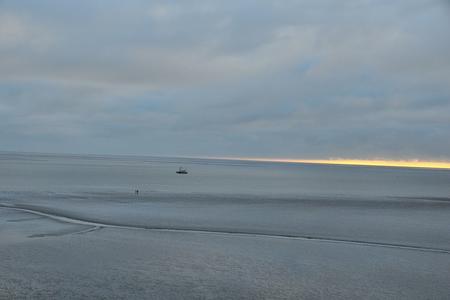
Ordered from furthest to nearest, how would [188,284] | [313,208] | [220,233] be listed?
[313,208]
[220,233]
[188,284]

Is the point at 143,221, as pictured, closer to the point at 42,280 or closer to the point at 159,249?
the point at 159,249

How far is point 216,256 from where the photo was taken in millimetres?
21516

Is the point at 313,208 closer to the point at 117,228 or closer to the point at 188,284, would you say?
the point at 117,228

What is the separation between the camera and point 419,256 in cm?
2306

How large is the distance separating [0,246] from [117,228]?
28.0ft

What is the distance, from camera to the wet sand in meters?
16.2

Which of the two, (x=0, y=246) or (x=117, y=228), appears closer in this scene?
(x=0, y=246)

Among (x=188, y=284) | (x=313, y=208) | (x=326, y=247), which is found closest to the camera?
(x=188, y=284)

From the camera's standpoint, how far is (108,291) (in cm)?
1555

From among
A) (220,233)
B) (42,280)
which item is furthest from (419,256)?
(42,280)

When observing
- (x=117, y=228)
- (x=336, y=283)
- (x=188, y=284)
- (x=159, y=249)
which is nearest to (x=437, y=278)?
(x=336, y=283)

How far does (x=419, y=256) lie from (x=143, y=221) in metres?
18.4

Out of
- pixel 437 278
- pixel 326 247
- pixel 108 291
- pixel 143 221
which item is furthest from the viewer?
pixel 143 221

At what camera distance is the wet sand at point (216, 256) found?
16.2m
